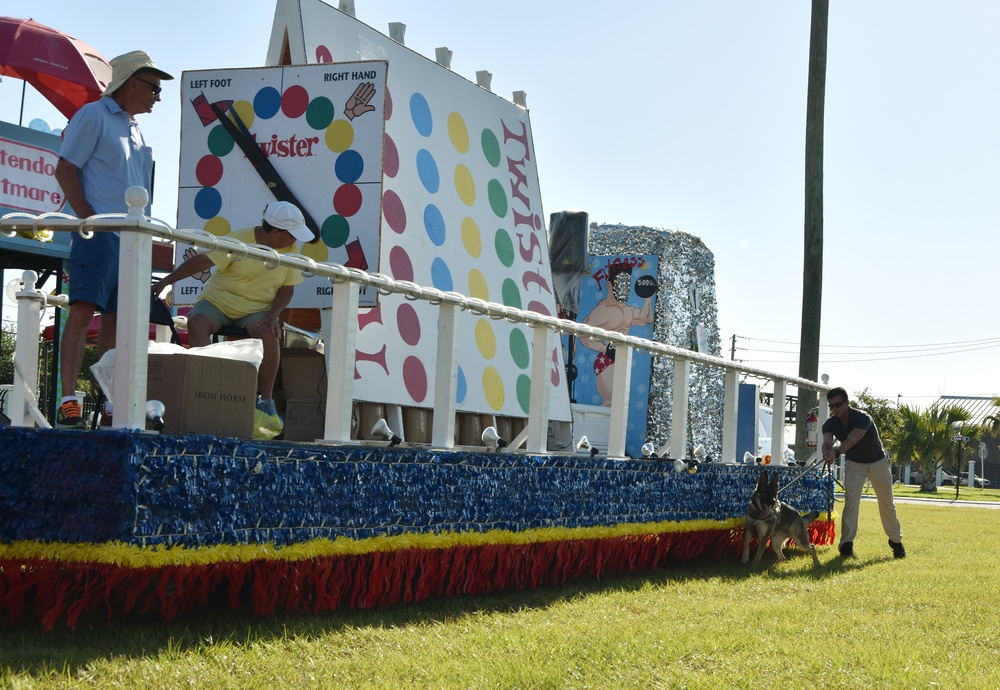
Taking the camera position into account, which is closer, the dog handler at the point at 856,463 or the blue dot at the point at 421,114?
the blue dot at the point at 421,114

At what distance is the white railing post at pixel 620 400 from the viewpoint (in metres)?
6.79

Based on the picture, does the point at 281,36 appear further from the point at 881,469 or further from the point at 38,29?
the point at 38,29

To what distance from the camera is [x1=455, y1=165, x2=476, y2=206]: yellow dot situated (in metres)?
9.26

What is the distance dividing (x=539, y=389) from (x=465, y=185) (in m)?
3.61

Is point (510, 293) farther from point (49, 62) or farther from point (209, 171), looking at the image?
point (49, 62)

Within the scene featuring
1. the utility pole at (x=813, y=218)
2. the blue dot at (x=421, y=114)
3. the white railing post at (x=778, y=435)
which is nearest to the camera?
the blue dot at (x=421, y=114)

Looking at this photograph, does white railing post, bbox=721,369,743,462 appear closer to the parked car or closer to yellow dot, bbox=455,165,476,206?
yellow dot, bbox=455,165,476,206

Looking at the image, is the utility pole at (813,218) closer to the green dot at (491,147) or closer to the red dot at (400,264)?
the green dot at (491,147)

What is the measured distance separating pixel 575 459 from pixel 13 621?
10.4ft

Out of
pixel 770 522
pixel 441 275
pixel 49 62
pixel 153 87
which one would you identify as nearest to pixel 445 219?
pixel 441 275

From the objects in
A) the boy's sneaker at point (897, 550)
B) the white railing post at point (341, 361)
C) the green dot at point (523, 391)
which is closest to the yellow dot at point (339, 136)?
the white railing post at point (341, 361)

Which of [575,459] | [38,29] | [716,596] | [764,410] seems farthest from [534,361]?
[764,410]

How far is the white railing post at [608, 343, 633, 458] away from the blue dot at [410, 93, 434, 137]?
9.78ft

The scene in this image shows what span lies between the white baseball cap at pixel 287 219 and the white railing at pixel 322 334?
0.64 m
